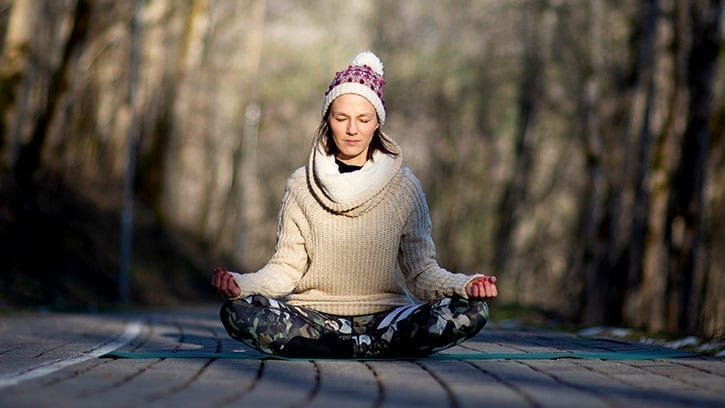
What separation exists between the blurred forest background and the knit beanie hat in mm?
7333

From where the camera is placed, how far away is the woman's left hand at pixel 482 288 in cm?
703

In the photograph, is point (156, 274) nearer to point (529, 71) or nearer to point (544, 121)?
point (529, 71)

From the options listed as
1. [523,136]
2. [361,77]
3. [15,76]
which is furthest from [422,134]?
[361,77]

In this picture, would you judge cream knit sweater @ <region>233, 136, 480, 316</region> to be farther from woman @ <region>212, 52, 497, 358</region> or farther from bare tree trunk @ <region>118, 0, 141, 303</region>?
bare tree trunk @ <region>118, 0, 141, 303</region>

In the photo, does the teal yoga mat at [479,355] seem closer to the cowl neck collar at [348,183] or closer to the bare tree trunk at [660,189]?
the cowl neck collar at [348,183]

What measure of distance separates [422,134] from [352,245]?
39044 millimetres

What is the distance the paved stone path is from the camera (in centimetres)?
566

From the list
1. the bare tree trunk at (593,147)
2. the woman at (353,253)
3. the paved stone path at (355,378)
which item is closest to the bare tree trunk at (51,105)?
the bare tree trunk at (593,147)

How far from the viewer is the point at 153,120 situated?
3594 cm

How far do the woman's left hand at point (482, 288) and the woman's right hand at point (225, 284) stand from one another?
4.08 feet

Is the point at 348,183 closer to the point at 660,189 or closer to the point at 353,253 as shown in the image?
the point at 353,253

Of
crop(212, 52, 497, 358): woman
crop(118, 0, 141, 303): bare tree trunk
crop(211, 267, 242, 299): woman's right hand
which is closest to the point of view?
crop(211, 267, 242, 299): woman's right hand

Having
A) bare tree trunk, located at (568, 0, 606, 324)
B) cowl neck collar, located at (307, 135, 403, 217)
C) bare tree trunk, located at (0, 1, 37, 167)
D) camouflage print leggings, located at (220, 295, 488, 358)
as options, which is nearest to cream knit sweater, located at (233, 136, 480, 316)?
cowl neck collar, located at (307, 135, 403, 217)

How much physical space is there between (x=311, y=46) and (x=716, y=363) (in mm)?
45698
